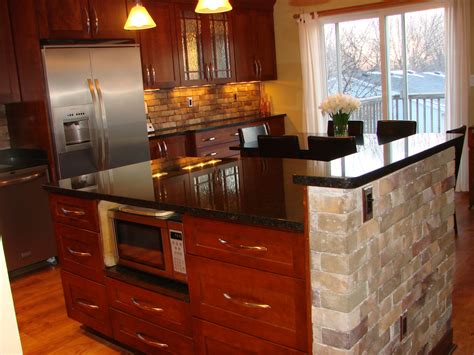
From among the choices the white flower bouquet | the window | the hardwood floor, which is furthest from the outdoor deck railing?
the white flower bouquet

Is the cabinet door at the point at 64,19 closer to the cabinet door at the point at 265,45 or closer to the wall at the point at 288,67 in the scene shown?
the cabinet door at the point at 265,45

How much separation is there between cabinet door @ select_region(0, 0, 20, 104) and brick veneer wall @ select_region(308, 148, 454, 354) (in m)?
3.45

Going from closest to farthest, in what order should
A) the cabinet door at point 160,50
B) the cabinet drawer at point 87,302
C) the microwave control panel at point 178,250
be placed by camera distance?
1. the microwave control panel at point 178,250
2. the cabinet drawer at point 87,302
3. the cabinet door at point 160,50

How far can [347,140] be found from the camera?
3705 millimetres

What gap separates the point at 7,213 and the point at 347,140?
2.64 meters

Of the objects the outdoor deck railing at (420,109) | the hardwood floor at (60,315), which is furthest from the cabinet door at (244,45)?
the hardwood floor at (60,315)

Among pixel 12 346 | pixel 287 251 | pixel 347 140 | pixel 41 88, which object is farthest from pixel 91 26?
pixel 12 346

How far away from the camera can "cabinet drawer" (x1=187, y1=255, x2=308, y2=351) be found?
1.89m

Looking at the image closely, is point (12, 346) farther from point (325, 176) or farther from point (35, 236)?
point (35, 236)

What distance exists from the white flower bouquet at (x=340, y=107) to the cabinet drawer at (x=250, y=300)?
2.46 meters

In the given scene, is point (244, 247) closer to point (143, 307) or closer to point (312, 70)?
point (143, 307)

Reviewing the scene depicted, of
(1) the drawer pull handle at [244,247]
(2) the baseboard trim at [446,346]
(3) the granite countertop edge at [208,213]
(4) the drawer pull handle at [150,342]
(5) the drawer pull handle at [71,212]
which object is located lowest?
(2) the baseboard trim at [446,346]

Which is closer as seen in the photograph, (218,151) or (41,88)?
(41,88)

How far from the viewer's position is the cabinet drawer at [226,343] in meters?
2.00
